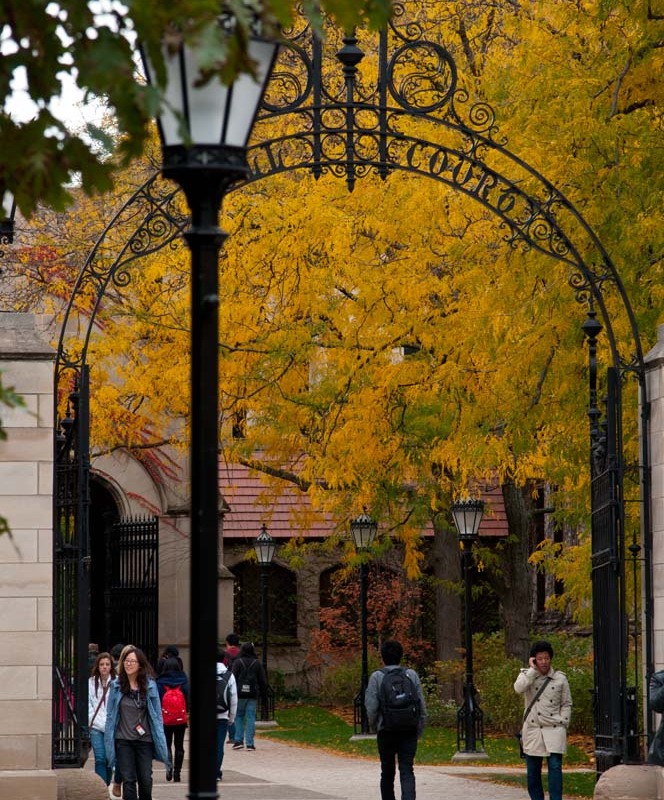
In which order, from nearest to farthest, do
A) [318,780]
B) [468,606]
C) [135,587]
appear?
1. [318,780]
2. [468,606]
3. [135,587]

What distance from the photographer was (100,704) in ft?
51.4

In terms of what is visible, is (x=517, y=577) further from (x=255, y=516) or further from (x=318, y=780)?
(x=255, y=516)

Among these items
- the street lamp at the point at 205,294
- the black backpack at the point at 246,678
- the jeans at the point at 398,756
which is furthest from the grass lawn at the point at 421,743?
the street lamp at the point at 205,294

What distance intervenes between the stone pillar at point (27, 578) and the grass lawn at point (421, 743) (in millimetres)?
6902

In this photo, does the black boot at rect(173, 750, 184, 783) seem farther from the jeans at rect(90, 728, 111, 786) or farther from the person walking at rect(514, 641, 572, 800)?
the person walking at rect(514, 641, 572, 800)

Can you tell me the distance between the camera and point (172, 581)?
31.7m

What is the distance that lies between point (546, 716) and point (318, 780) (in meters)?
6.62

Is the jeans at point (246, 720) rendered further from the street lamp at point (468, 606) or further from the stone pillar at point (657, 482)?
the stone pillar at point (657, 482)

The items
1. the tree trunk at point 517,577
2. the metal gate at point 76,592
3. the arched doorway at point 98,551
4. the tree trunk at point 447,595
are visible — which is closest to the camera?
the metal gate at point 76,592

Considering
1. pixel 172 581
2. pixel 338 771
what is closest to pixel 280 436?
pixel 338 771

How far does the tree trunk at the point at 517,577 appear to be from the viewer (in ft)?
87.8

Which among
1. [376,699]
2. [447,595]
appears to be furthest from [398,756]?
[447,595]

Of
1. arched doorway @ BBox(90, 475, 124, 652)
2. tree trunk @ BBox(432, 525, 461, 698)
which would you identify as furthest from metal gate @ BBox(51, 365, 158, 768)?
arched doorway @ BBox(90, 475, 124, 652)

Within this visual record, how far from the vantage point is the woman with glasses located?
13.5m
